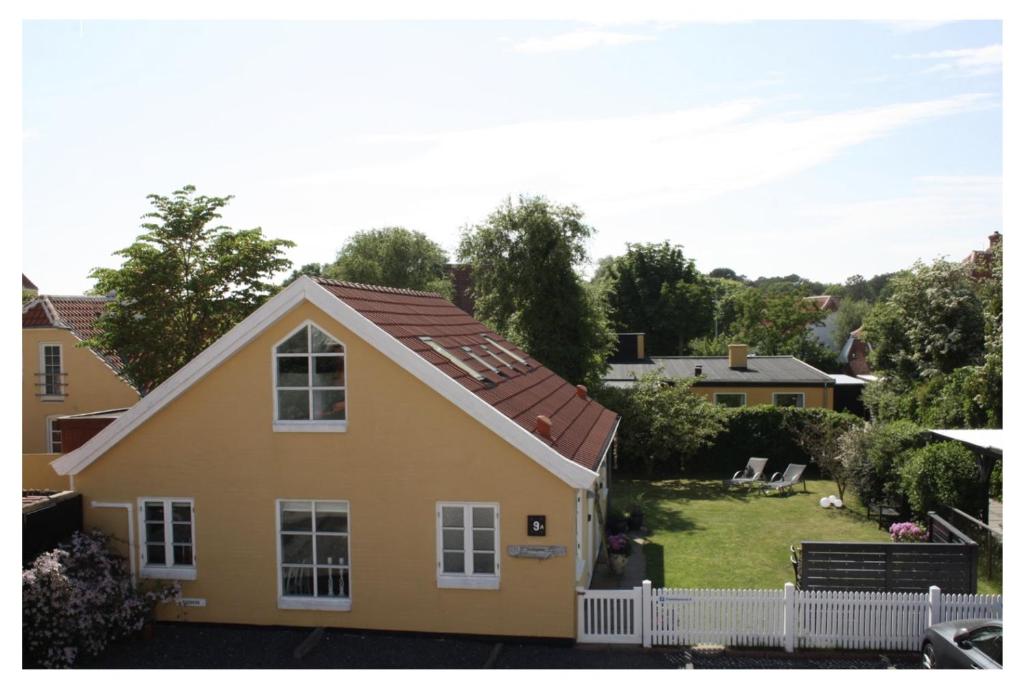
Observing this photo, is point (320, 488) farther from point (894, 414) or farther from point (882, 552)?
point (894, 414)

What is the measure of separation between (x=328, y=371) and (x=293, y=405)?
830 millimetres

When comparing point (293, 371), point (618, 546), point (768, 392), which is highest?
point (293, 371)

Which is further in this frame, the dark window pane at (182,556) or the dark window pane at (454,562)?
the dark window pane at (182,556)

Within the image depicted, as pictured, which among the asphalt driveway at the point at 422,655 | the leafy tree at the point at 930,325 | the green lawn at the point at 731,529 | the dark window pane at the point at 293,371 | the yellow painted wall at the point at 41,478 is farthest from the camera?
the leafy tree at the point at 930,325

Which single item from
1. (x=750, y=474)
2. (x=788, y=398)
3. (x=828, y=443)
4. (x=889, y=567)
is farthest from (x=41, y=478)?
(x=788, y=398)

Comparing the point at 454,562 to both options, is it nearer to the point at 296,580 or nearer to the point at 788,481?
the point at 296,580

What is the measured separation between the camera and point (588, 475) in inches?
488

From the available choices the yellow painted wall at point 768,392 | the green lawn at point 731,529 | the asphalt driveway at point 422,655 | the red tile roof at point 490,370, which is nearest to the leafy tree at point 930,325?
the yellow painted wall at point 768,392

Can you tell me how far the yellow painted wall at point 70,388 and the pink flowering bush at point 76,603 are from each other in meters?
17.5

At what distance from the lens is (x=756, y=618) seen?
42.1 feet

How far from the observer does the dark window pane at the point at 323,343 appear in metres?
13.4

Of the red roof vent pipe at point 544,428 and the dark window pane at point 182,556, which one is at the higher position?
the red roof vent pipe at point 544,428

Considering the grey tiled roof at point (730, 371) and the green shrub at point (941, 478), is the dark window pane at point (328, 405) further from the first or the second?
the grey tiled roof at point (730, 371)

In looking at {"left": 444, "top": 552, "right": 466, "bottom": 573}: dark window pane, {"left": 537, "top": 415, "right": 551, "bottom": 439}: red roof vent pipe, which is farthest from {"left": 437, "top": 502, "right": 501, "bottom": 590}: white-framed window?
{"left": 537, "top": 415, "right": 551, "bottom": 439}: red roof vent pipe
